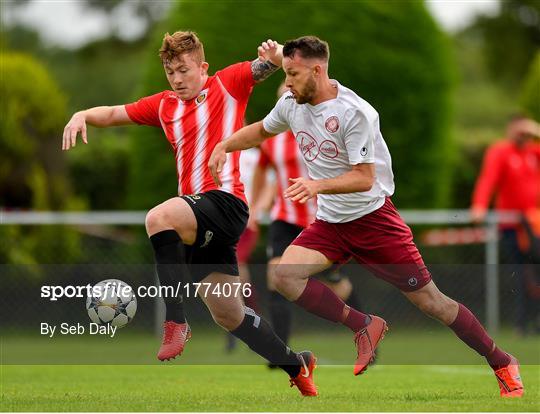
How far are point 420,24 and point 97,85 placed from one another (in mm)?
30017

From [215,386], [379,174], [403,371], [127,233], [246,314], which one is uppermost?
[379,174]

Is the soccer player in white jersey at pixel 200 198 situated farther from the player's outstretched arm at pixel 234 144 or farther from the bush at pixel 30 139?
the bush at pixel 30 139

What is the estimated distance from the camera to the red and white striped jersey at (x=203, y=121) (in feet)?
24.4

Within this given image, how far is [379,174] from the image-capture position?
7.36 m

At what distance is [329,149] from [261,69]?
81 centimetres

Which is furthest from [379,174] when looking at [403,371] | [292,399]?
[403,371]

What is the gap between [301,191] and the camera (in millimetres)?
6465

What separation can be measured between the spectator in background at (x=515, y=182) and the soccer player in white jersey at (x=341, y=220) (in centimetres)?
665

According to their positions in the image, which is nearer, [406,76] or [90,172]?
[406,76]

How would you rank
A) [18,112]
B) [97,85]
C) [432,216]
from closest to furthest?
[432,216]
[18,112]
[97,85]

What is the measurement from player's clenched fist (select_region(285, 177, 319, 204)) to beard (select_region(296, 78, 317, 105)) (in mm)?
641

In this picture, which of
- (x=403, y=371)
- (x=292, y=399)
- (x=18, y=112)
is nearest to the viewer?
(x=292, y=399)

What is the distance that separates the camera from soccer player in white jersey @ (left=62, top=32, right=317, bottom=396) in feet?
23.1

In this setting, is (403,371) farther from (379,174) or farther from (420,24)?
(420,24)
